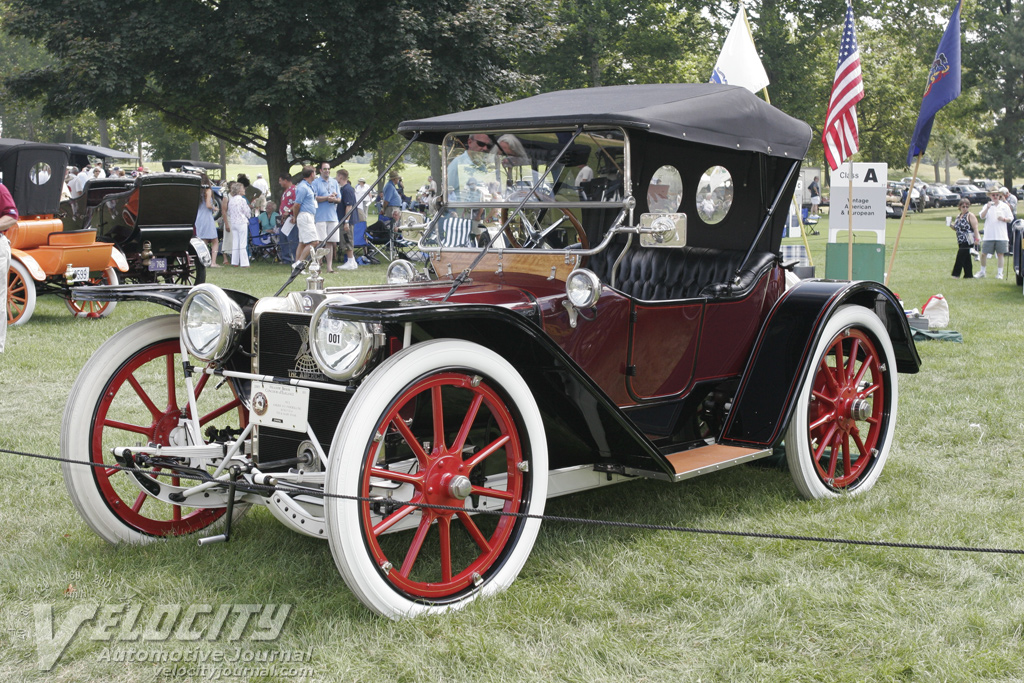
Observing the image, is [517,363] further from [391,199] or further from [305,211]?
[391,199]

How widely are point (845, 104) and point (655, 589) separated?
24.5 feet

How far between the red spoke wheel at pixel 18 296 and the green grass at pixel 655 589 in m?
5.35

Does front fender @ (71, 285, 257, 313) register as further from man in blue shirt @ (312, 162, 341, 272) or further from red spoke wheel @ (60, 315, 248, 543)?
man in blue shirt @ (312, 162, 341, 272)

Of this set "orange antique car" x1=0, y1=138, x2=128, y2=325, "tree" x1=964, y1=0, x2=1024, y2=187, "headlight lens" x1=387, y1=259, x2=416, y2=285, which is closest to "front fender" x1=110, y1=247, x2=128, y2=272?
"orange antique car" x1=0, y1=138, x2=128, y2=325

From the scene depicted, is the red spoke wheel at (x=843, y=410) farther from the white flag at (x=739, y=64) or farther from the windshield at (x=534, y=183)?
the white flag at (x=739, y=64)

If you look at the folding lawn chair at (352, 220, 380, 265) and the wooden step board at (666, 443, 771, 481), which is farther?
the folding lawn chair at (352, 220, 380, 265)

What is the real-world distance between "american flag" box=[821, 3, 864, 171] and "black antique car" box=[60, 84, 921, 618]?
201 inches

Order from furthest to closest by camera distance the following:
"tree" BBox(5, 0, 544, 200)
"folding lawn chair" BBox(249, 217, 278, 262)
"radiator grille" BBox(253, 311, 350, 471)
→ 1. "folding lawn chair" BBox(249, 217, 278, 262)
2. "tree" BBox(5, 0, 544, 200)
3. "radiator grille" BBox(253, 311, 350, 471)

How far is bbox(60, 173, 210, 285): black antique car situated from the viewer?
11680mm

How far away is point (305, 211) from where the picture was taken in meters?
15.5

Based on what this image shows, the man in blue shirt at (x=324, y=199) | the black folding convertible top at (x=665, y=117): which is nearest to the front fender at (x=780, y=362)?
the black folding convertible top at (x=665, y=117)

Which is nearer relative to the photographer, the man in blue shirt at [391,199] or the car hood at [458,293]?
the car hood at [458,293]

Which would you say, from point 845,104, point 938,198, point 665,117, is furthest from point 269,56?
point 938,198

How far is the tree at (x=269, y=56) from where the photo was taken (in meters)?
18.8
